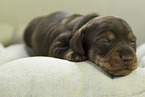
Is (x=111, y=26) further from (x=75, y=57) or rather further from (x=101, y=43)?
(x=75, y=57)

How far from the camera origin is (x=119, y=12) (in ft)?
11.7

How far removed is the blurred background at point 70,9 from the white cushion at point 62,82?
2293 mm

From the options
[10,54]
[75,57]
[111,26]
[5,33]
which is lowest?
[5,33]

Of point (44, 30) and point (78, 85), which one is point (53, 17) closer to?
point (44, 30)

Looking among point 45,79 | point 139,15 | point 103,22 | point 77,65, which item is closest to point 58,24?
point 103,22

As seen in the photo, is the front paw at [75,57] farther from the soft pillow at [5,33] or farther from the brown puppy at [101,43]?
the soft pillow at [5,33]

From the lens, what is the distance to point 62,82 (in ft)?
3.98

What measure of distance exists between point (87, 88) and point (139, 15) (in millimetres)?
→ 2555

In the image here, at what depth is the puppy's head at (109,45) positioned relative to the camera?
144 centimetres

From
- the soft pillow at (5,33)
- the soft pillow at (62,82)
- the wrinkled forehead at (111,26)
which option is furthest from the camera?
the soft pillow at (5,33)

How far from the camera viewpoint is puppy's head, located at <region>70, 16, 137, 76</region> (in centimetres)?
144

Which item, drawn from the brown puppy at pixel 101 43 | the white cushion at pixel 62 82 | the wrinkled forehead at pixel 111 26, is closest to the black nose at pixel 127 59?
the brown puppy at pixel 101 43

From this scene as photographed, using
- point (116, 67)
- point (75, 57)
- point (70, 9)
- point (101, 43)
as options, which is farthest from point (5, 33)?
point (116, 67)

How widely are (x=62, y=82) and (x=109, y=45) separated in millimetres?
553
